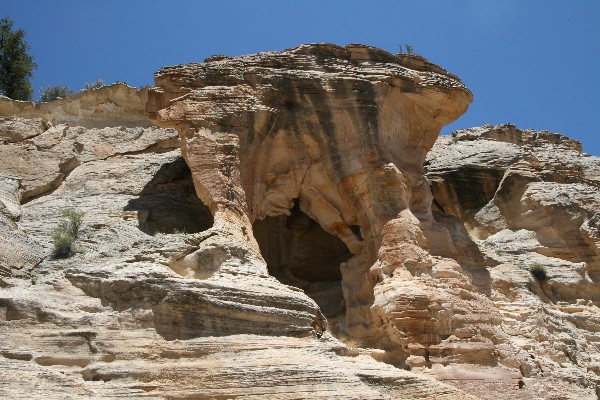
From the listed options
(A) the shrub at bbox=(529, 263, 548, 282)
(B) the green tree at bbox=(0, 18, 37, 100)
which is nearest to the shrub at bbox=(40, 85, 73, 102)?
(B) the green tree at bbox=(0, 18, 37, 100)

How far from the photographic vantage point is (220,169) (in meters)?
16.5

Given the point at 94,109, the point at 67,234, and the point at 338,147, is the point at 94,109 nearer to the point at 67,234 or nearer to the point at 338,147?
the point at 338,147

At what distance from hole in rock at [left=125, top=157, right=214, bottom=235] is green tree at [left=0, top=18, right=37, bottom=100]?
12.1 m

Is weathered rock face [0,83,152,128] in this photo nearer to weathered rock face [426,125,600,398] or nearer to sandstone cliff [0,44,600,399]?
sandstone cliff [0,44,600,399]

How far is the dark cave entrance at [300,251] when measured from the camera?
21766 millimetres

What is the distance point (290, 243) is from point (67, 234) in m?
8.73

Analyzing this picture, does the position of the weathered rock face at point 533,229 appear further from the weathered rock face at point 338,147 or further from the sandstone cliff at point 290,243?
the weathered rock face at point 338,147

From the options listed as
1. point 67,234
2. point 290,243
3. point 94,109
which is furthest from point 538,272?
point 94,109

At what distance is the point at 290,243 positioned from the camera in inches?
882

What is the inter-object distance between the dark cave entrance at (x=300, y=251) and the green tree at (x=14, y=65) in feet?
41.2

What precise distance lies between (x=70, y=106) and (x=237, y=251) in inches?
449

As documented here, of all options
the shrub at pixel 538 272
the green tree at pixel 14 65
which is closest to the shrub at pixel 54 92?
the green tree at pixel 14 65

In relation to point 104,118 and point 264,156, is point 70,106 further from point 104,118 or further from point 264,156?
point 264,156

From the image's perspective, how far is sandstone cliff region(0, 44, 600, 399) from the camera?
11578 mm
